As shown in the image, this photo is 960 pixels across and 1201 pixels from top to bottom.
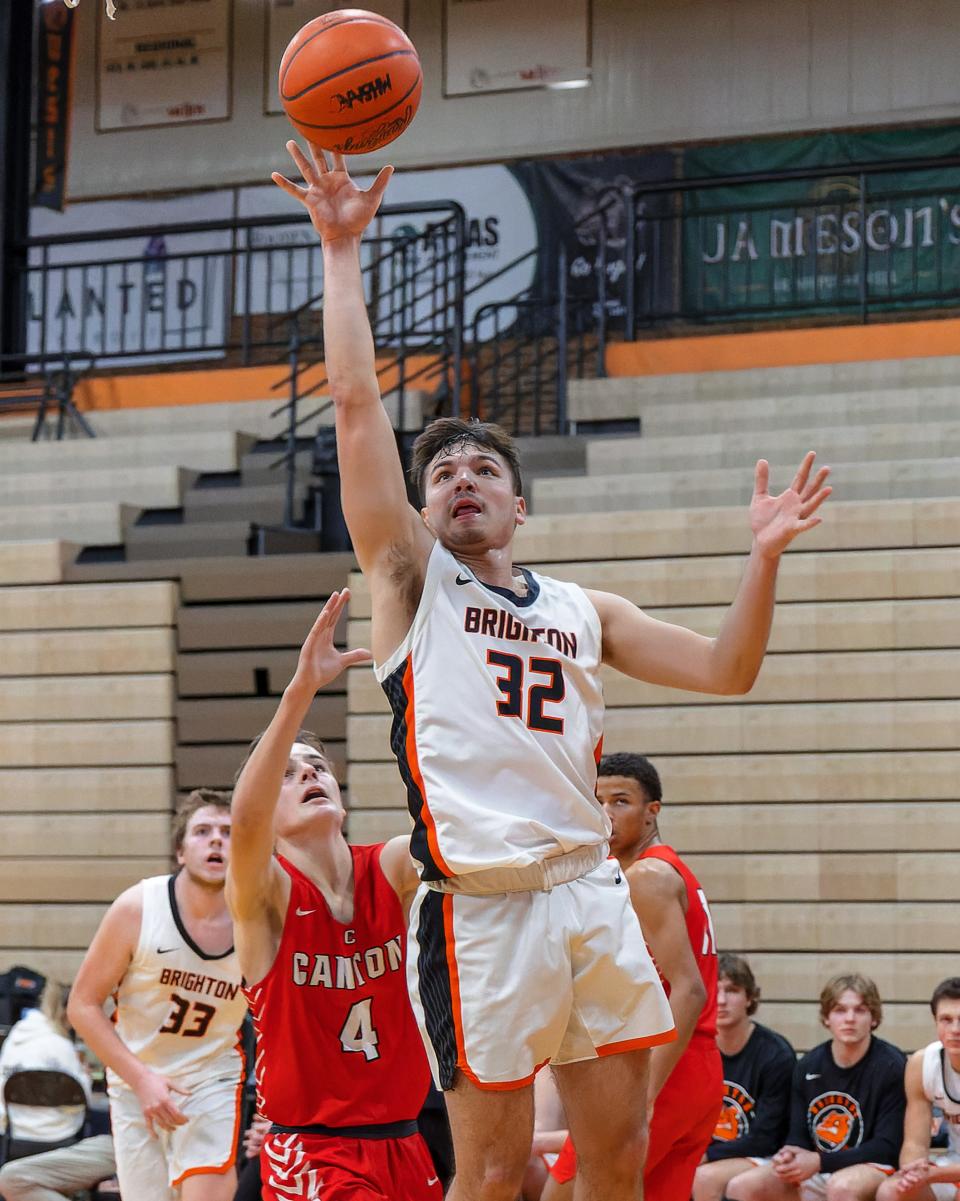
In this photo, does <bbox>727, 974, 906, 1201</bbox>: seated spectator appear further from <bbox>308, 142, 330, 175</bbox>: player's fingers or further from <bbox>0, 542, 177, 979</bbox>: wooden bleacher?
<bbox>308, 142, 330, 175</bbox>: player's fingers

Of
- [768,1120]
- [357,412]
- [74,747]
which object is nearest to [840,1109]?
[768,1120]

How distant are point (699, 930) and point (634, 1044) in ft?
5.18

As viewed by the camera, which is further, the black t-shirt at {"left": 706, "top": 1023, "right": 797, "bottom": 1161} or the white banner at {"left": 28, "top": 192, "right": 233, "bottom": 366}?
the white banner at {"left": 28, "top": 192, "right": 233, "bottom": 366}

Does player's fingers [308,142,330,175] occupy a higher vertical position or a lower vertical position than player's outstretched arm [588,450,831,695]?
higher

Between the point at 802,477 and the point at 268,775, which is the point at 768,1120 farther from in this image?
the point at 802,477

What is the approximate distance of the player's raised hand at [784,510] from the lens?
117 inches

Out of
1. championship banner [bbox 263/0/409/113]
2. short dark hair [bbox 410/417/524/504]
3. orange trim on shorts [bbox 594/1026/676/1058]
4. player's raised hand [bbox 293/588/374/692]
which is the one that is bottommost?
orange trim on shorts [bbox 594/1026/676/1058]

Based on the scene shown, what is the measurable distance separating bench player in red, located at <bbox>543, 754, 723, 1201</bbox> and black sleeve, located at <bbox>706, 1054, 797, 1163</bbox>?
248 centimetres

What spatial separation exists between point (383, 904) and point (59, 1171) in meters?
3.43

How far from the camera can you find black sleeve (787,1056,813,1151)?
6.72 metres

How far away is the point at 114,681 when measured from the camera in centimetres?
1000

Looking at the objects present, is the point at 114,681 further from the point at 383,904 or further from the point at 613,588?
the point at 383,904

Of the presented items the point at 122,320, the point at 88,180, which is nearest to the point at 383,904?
the point at 122,320

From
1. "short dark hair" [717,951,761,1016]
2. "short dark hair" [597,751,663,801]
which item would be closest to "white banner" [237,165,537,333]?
"short dark hair" [717,951,761,1016]
